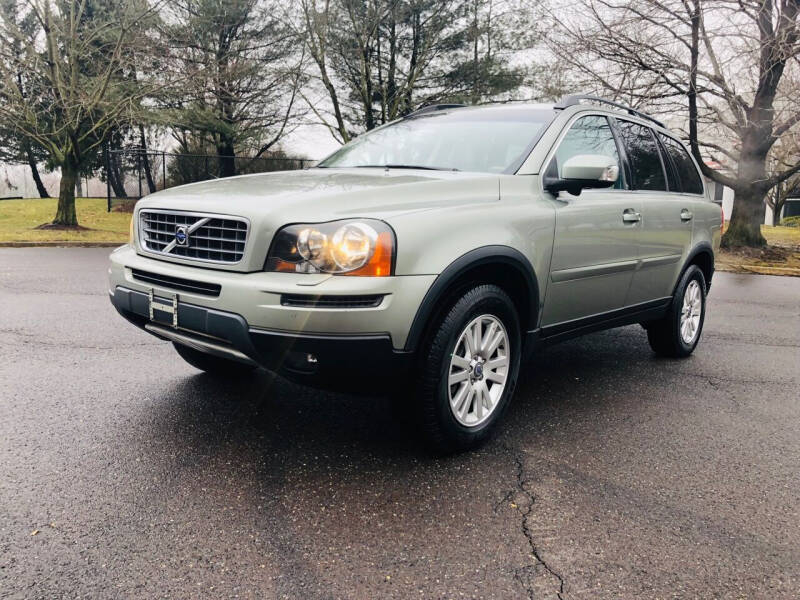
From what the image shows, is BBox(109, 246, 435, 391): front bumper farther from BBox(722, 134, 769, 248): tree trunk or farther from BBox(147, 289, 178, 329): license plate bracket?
BBox(722, 134, 769, 248): tree trunk

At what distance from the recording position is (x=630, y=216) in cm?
444

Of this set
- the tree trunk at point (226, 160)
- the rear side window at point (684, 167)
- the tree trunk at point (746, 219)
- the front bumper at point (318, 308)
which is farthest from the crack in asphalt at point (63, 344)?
the tree trunk at point (226, 160)

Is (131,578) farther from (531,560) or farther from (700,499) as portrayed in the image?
(700,499)

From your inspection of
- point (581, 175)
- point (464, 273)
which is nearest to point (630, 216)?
point (581, 175)

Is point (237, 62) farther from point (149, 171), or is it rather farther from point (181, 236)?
point (181, 236)

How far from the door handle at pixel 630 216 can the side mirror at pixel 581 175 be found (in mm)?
565

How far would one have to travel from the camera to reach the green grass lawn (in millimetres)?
15452

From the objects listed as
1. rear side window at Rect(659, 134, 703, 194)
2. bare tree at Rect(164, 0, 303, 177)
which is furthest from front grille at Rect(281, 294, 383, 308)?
bare tree at Rect(164, 0, 303, 177)

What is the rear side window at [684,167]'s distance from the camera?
5.37m

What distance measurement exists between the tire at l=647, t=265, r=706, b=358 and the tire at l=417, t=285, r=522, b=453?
223 centimetres

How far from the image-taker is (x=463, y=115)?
4535 millimetres

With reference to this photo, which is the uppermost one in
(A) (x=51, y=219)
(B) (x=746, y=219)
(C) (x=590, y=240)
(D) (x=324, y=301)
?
(C) (x=590, y=240)

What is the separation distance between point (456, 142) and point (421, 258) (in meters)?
1.51

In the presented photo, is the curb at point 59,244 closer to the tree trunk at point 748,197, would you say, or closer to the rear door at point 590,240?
the rear door at point 590,240
